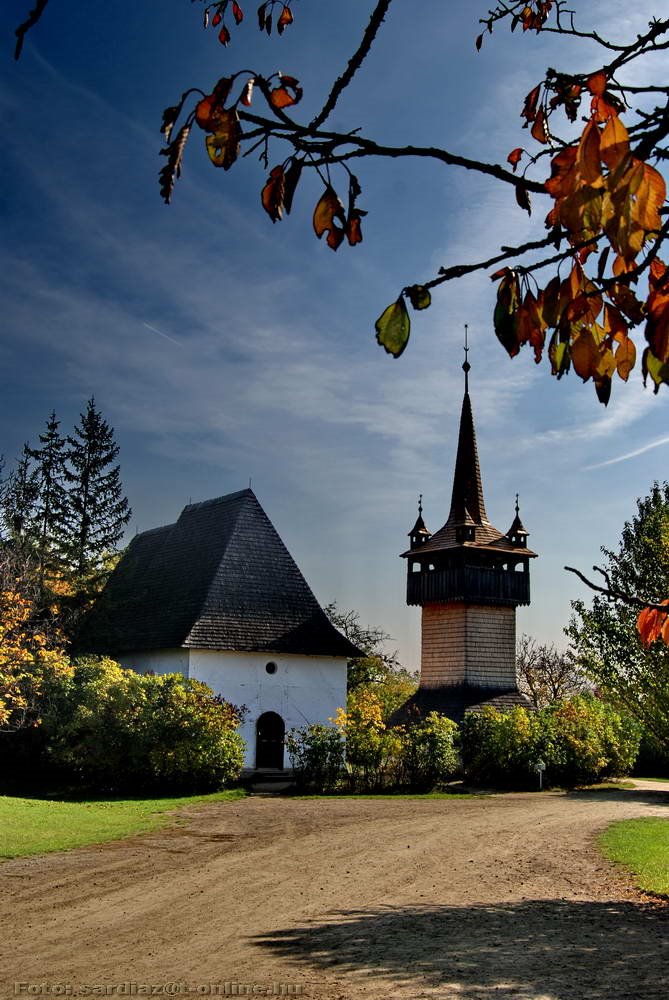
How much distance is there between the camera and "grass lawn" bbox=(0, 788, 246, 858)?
14984 mm

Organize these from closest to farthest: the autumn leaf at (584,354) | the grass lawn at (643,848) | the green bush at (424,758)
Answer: the autumn leaf at (584,354)
the grass lawn at (643,848)
the green bush at (424,758)

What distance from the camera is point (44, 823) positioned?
56.3ft

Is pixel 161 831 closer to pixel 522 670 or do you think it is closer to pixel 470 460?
pixel 470 460

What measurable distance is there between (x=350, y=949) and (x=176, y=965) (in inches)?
63.3

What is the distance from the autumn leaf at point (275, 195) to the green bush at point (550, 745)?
26143mm

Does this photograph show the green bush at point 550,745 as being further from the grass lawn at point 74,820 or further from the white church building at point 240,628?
the grass lawn at point 74,820

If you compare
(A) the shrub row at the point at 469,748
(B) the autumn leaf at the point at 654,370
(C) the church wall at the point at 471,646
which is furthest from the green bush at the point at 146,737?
(B) the autumn leaf at the point at 654,370

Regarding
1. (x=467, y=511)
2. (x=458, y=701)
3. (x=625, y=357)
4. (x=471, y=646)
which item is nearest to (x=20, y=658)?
(x=458, y=701)

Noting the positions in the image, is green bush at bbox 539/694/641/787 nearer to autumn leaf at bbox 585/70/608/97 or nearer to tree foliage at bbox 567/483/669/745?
tree foliage at bbox 567/483/669/745

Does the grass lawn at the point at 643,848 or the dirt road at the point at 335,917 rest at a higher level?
the dirt road at the point at 335,917

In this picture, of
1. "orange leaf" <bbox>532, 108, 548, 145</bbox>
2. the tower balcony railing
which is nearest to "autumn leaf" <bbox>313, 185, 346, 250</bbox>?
"orange leaf" <bbox>532, 108, 548, 145</bbox>

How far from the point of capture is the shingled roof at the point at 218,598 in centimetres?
2888

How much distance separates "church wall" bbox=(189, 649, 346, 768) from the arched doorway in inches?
6.7

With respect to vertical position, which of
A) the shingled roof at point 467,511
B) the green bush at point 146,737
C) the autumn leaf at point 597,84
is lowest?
the green bush at point 146,737
